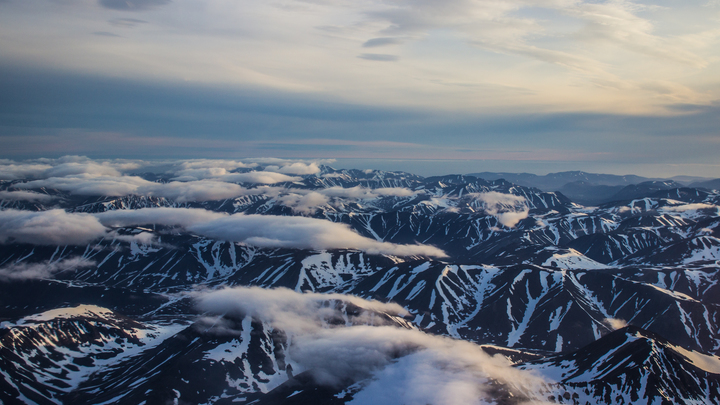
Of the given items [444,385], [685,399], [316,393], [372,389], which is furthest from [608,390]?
[316,393]

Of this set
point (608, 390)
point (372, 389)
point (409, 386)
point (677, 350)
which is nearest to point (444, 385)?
point (409, 386)

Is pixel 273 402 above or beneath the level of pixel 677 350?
beneath

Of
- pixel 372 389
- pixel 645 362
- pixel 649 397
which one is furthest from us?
pixel 372 389

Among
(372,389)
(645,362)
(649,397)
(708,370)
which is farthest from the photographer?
(372,389)

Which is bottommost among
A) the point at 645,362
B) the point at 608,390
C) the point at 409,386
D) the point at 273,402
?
the point at 273,402

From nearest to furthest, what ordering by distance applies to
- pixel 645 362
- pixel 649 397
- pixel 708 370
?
pixel 649 397 → pixel 645 362 → pixel 708 370

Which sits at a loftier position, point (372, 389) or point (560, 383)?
point (560, 383)

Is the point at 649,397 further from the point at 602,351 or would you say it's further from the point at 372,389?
the point at 372,389

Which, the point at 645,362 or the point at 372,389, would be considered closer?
the point at 645,362

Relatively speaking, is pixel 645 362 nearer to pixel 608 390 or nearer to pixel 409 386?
pixel 608 390
